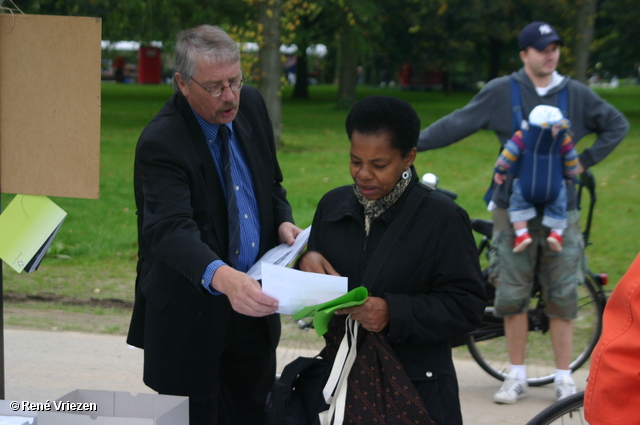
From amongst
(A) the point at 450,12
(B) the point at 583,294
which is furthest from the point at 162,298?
(A) the point at 450,12

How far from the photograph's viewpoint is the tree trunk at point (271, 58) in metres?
15.2

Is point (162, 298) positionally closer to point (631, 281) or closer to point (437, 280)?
point (437, 280)

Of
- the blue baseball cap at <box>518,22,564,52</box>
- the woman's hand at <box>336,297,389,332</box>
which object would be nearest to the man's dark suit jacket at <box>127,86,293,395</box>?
the woman's hand at <box>336,297,389,332</box>

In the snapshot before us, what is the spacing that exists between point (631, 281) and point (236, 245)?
169cm

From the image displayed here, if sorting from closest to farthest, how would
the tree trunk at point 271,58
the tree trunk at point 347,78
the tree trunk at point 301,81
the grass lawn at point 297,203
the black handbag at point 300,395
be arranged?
the black handbag at point 300,395 → the grass lawn at point 297,203 → the tree trunk at point 271,58 → the tree trunk at point 347,78 → the tree trunk at point 301,81

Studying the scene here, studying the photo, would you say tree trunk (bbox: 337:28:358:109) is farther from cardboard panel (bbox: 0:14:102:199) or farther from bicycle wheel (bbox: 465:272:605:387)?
cardboard panel (bbox: 0:14:102:199)

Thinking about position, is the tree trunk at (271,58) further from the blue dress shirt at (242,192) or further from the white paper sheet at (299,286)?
the white paper sheet at (299,286)

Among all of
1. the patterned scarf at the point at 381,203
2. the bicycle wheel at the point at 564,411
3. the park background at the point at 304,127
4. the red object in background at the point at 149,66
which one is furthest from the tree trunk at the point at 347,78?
the red object in background at the point at 149,66

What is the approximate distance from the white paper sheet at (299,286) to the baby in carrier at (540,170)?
2.26 metres

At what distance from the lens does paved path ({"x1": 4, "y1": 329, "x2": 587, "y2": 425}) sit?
189 inches

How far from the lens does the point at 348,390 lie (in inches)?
102

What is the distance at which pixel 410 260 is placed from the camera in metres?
2.61

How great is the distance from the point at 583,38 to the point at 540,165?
603 inches

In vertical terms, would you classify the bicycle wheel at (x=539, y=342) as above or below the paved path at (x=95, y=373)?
above
